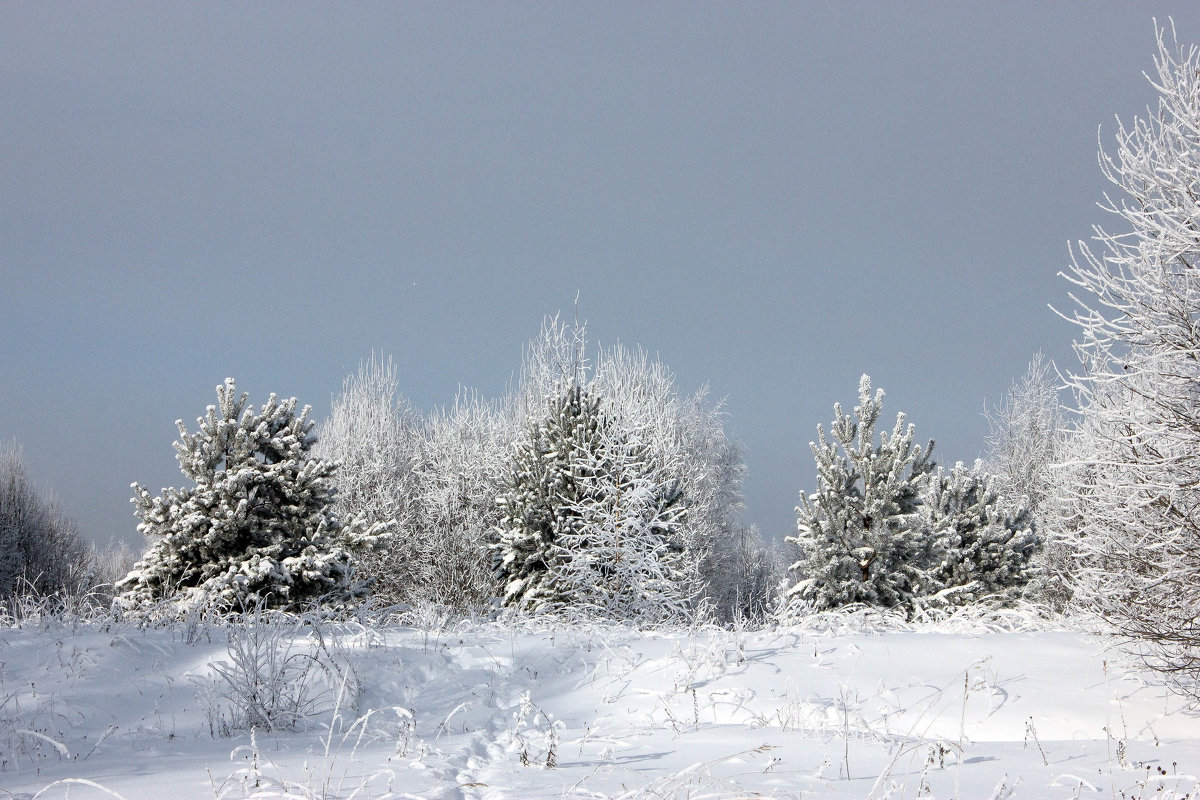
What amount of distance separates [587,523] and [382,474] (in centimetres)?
1696

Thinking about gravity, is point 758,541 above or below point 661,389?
below

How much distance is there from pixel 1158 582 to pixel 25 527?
36.9m

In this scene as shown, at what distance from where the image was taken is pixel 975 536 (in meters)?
Result: 18.6

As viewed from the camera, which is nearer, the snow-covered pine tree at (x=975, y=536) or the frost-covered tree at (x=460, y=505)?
the snow-covered pine tree at (x=975, y=536)

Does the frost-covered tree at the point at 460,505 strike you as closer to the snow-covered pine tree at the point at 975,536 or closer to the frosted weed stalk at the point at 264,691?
the snow-covered pine tree at the point at 975,536

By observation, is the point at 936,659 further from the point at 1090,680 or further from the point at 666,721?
the point at 666,721

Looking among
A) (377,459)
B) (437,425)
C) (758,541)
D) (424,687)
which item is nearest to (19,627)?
(424,687)

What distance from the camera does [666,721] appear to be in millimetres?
5891

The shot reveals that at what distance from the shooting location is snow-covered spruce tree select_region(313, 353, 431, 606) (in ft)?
86.7

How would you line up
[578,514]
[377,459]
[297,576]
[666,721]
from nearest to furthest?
[666,721] → [297,576] → [578,514] → [377,459]

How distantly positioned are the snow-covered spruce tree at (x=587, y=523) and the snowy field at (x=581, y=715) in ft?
14.6

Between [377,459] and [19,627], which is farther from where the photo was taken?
[377,459]

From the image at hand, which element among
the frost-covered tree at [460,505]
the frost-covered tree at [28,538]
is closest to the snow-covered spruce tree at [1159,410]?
the frost-covered tree at [460,505]

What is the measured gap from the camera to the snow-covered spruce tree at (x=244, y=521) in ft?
43.2
